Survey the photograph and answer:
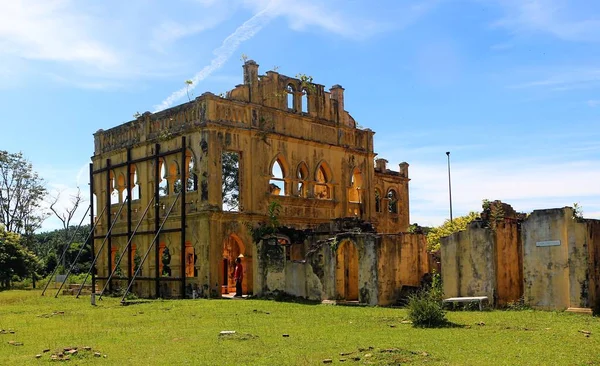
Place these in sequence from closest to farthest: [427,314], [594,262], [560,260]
Result: [427,314]
[594,262]
[560,260]

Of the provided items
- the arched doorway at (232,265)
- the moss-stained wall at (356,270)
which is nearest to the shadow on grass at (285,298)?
the moss-stained wall at (356,270)

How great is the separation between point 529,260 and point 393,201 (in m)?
20.9

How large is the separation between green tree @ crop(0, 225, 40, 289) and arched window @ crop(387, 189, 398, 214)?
2135 cm

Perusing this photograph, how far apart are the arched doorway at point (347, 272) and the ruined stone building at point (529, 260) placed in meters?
3.51

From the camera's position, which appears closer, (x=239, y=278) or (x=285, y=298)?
(x=285, y=298)

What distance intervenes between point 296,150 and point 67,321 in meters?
13.4

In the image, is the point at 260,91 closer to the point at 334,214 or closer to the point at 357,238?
the point at 334,214

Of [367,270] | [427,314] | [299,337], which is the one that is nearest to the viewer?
[299,337]

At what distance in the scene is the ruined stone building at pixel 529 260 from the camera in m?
16.2

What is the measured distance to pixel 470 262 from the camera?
1858cm

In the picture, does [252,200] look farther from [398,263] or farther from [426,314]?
[426,314]

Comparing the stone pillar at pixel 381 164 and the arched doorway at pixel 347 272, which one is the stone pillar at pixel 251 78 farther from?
the stone pillar at pixel 381 164

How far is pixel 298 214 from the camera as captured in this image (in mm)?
28859

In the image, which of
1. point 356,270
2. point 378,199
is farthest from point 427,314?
point 378,199
